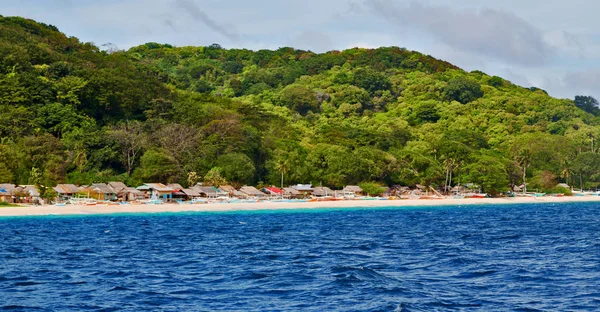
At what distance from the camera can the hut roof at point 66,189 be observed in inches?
2532

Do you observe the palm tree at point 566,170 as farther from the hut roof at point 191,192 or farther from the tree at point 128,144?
the tree at point 128,144

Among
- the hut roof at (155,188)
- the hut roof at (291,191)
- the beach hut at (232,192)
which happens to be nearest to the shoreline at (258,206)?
the beach hut at (232,192)

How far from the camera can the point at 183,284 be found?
18938mm

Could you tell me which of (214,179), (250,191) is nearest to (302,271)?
(250,191)

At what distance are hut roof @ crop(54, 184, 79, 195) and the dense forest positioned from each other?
82 cm

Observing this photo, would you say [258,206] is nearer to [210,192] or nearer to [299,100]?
[210,192]

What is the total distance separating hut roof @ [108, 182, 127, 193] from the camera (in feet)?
222

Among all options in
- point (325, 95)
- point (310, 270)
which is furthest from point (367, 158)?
point (310, 270)

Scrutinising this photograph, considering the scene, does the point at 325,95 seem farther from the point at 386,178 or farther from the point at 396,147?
the point at 386,178

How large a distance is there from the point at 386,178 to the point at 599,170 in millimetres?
31713

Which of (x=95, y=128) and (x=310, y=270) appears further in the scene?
(x=95, y=128)

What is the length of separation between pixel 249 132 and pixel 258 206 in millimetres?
21151

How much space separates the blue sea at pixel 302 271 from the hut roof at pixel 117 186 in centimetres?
3134

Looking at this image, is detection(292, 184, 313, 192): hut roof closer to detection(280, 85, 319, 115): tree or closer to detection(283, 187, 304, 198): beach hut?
detection(283, 187, 304, 198): beach hut
